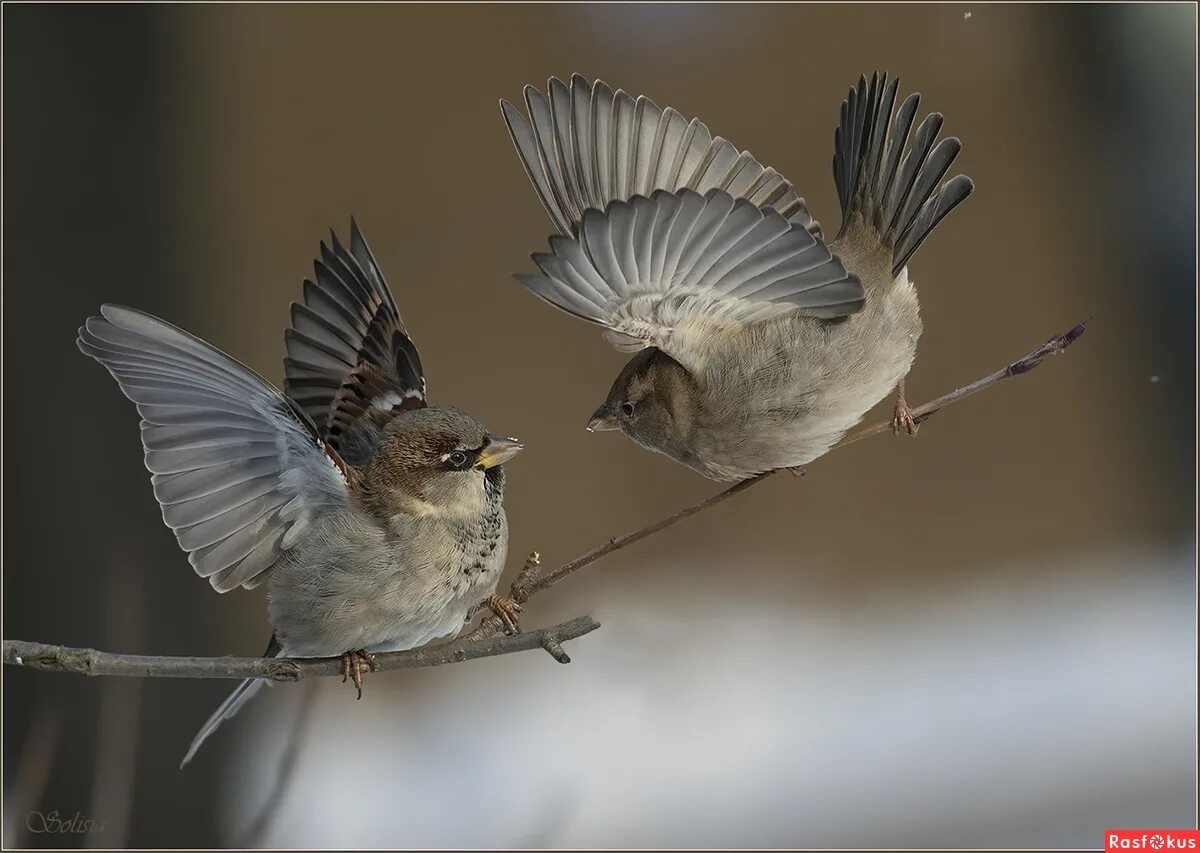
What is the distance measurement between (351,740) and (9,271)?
1.16 meters

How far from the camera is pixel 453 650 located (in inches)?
37.2

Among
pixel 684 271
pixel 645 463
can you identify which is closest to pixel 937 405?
pixel 684 271

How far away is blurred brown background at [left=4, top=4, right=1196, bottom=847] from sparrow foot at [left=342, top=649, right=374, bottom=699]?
0.42m

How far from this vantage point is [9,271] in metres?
2.05

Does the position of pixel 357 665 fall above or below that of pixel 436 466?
below

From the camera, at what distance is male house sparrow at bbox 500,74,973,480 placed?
95 cm

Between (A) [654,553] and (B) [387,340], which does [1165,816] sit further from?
(B) [387,340]

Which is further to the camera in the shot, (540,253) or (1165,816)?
(1165,816)

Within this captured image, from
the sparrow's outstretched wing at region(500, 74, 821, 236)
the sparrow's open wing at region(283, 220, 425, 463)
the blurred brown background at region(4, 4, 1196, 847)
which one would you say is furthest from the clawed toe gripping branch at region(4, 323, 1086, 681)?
the blurred brown background at region(4, 4, 1196, 847)

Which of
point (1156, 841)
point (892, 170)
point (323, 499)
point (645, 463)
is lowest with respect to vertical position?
point (323, 499)

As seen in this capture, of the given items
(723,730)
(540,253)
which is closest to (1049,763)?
(723,730)

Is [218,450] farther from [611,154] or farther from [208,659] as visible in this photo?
[611,154]

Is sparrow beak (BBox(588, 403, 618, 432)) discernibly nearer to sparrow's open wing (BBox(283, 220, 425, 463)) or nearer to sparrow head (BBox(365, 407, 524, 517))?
sparrow head (BBox(365, 407, 524, 517))

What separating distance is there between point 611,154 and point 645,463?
144cm
